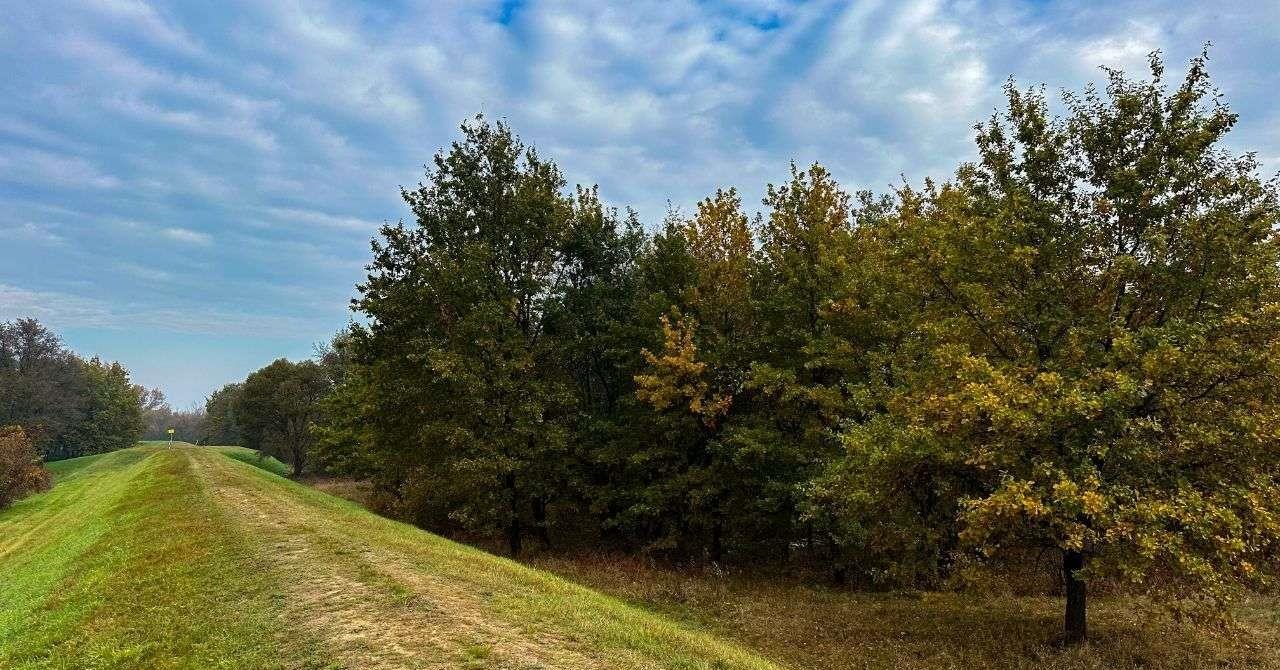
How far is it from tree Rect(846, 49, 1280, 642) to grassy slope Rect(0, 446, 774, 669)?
21.8ft

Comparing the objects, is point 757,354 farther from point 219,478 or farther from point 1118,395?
point 219,478

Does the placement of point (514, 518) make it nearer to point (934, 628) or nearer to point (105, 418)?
point (934, 628)

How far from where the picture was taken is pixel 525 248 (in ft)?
95.6

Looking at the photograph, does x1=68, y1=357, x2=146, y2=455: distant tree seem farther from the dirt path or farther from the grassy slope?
the dirt path

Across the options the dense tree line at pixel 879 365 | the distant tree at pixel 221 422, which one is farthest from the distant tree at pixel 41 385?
the dense tree line at pixel 879 365

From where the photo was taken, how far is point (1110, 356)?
1236 centimetres

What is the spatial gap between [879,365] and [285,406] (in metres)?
75.2

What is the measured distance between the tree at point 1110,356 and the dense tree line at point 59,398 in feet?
369

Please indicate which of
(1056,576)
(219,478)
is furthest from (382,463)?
(1056,576)

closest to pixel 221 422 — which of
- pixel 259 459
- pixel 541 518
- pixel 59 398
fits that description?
pixel 59 398

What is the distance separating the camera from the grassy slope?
28.2ft

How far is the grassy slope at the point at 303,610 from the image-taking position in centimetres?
859

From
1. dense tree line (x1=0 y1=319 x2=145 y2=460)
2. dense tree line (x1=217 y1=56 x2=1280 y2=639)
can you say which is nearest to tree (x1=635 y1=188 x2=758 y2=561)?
dense tree line (x1=217 y1=56 x2=1280 y2=639)

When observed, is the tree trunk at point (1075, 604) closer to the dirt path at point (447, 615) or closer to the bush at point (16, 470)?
the dirt path at point (447, 615)
